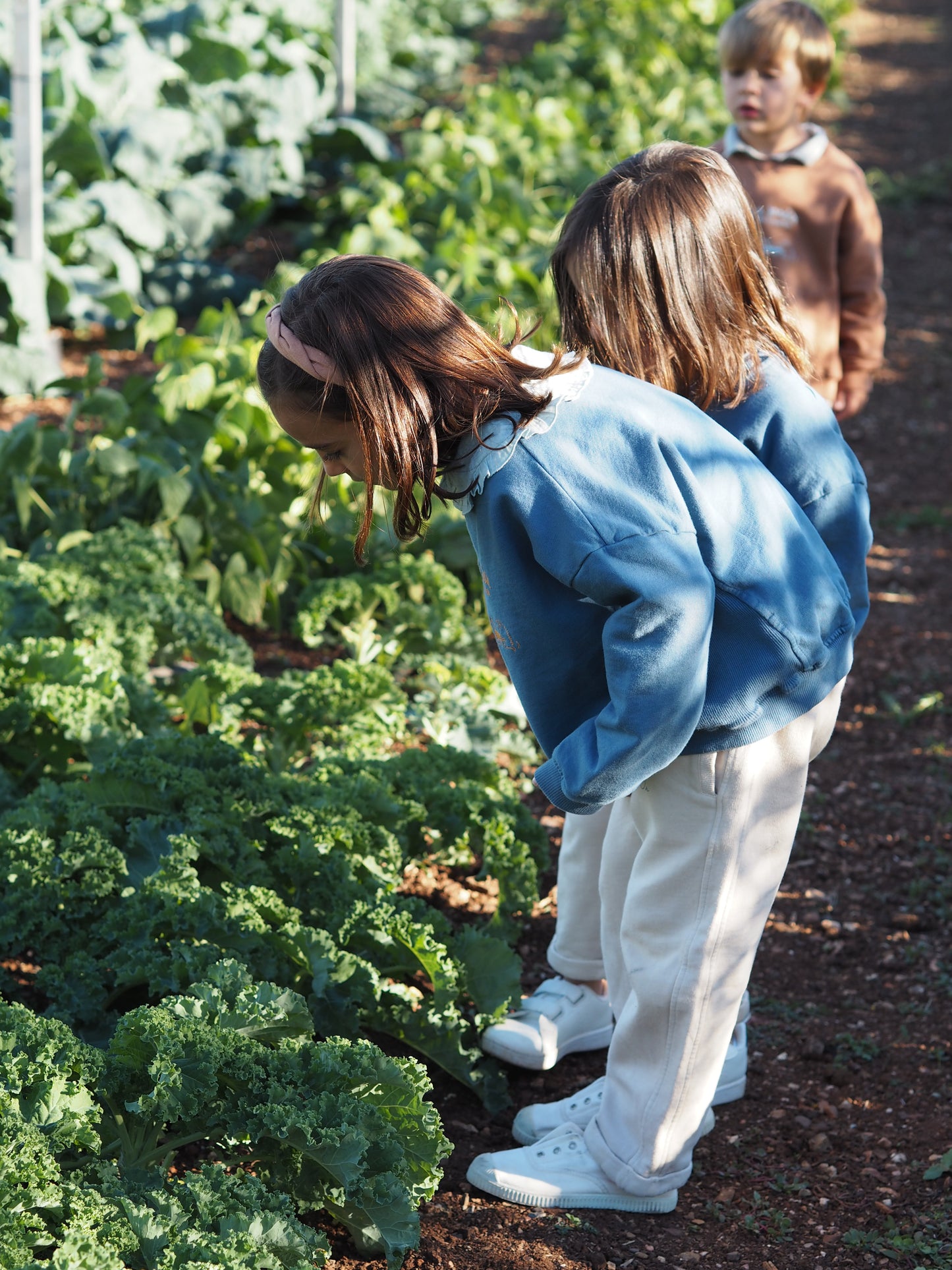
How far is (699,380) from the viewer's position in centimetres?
220

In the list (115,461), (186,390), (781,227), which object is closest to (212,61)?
(186,390)

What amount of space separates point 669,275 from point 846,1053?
1776 mm

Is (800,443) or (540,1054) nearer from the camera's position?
(800,443)

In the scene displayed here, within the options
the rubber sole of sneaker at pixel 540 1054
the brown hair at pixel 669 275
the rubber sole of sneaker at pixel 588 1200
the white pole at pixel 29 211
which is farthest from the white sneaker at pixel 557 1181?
the white pole at pixel 29 211

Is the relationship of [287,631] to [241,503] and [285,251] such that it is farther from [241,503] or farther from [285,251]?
[285,251]

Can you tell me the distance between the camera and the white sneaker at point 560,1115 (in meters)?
2.56

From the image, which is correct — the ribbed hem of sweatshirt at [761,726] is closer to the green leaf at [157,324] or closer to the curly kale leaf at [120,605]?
the curly kale leaf at [120,605]

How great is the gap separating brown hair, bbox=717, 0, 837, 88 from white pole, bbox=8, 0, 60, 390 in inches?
135

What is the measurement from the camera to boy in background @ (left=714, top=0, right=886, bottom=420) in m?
3.49

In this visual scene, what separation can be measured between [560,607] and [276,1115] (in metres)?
0.90

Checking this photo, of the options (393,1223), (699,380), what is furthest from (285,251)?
(393,1223)

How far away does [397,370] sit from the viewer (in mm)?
1813

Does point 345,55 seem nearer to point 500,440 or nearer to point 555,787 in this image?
point 500,440

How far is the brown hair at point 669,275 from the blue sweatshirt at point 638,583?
0.21m
